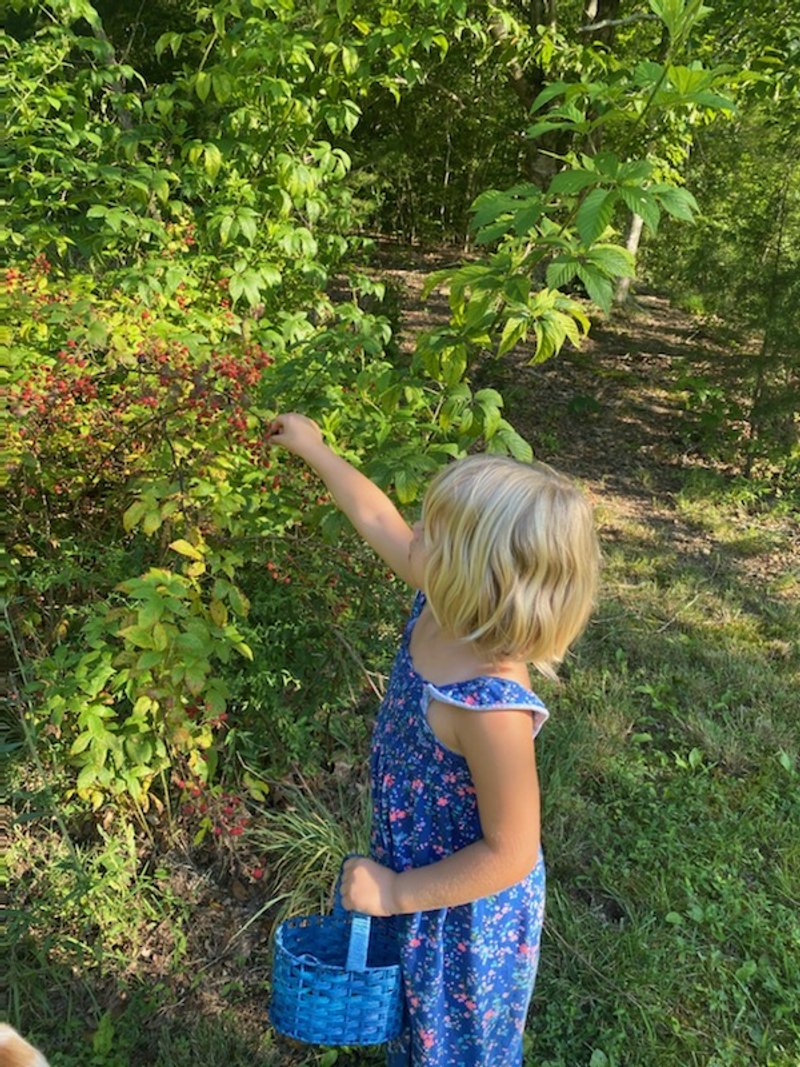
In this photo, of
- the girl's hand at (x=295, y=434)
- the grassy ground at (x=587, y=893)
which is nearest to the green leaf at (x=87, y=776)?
the grassy ground at (x=587, y=893)

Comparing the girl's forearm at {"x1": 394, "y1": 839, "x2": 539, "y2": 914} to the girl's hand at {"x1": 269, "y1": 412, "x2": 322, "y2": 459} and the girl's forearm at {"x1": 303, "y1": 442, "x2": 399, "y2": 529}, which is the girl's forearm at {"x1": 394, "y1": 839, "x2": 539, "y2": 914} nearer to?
the girl's forearm at {"x1": 303, "y1": 442, "x2": 399, "y2": 529}

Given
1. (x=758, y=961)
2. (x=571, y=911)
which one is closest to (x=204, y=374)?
(x=571, y=911)

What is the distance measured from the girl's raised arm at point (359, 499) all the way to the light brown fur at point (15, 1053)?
3.09ft

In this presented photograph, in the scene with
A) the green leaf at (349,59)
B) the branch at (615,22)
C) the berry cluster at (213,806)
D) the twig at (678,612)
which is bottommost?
the twig at (678,612)

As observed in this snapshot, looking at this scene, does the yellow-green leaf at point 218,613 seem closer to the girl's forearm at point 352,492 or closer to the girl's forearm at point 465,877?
the girl's forearm at point 352,492

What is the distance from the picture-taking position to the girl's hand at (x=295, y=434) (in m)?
1.88

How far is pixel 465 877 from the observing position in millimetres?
1279

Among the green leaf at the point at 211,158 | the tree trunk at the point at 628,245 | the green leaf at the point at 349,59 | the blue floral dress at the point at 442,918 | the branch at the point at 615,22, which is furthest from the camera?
the tree trunk at the point at 628,245

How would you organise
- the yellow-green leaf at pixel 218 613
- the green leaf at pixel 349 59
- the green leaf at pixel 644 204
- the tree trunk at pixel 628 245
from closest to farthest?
1. the green leaf at pixel 644 204
2. the yellow-green leaf at pixel 218 613
3. the green leaf at pixel 349 59
4. the tree trunk at pixel 628 245

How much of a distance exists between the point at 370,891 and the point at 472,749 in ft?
0.98

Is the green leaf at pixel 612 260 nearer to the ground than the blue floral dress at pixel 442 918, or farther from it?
farther from it

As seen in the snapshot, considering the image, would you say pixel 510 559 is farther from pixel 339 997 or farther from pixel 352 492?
A: pixel 339 997

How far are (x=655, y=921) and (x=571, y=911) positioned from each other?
25cm

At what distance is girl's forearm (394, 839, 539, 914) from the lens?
4.14 feet
